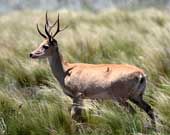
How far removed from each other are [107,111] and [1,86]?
2903 mm

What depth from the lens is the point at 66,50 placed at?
11094 millimetres

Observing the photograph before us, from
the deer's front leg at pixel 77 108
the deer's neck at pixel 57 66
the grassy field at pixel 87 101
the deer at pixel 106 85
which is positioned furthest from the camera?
the deer's neck at pixel 57 66

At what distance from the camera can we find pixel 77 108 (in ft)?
22.3

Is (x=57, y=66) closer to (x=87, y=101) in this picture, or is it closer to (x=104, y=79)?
(x=87, y=101)

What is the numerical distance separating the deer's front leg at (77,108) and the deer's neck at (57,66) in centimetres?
61

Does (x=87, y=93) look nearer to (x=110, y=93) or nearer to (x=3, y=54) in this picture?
(x=110, y=93)

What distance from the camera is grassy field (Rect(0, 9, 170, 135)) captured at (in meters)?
6.15

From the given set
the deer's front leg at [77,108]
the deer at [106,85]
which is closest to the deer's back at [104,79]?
the deer at [106,85]

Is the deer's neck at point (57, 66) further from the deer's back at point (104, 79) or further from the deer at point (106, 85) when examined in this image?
the deer's back at point (104, 79)

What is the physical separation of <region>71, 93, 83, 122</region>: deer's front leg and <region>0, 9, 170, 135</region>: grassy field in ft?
0.25

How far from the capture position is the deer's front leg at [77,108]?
6527 mm

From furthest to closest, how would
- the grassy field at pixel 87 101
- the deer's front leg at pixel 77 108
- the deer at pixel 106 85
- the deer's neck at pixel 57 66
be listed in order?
the deer's neck at pixel 57 66 < the deer at pixel 106 85 < the deer's front leg at pixel 77 108 < the grassy field at pixel 87 101

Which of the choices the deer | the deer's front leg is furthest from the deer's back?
the deer's front leg

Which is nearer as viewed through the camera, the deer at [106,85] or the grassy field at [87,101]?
the grassy field at [87,101]
